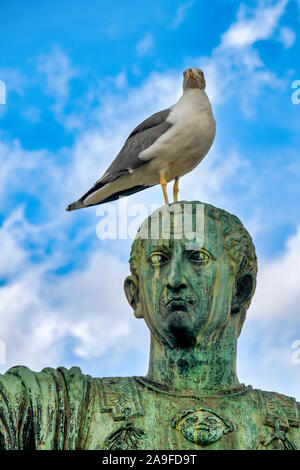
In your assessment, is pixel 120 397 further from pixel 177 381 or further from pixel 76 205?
pixel 76 205

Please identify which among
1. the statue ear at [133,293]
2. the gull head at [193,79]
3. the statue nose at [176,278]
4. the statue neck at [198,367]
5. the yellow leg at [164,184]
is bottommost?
the statue neck at [198,367]

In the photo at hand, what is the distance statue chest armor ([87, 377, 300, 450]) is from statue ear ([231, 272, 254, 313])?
777mm

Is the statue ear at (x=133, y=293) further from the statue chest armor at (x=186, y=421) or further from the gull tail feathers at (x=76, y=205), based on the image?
the gull tail feathers at (x=76, y=205)

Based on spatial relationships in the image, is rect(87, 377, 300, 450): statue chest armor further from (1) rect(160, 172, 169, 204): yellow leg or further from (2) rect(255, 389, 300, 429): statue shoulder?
(1) rect(160, 172, 169, 204): yellow leg

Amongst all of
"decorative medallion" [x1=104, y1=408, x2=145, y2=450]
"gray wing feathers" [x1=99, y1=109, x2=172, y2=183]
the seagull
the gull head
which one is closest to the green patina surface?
"decorative medallion" [x1=104, y1=408, x2=145, y2=450]

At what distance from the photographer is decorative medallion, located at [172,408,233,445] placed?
26.8 feet

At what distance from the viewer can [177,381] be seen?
28.3ft

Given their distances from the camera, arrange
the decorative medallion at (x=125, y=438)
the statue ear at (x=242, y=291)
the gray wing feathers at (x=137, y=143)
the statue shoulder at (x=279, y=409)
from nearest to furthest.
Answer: the decorative medallion at (x=125, y=438)
the statue shoulder at (x=279, y=409)
the statue ear at (x=242, y=291)
the gray wing feathers at (x=137, y=143)

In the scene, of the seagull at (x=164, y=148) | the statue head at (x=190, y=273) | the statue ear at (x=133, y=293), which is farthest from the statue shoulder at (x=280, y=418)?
the seagull at (x=164, y=148)

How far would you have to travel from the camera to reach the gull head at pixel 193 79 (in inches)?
516

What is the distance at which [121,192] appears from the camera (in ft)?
44.3

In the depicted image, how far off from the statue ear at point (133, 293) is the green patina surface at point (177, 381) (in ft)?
0.04

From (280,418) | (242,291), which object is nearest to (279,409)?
(280,418)

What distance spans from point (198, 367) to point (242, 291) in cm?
89
